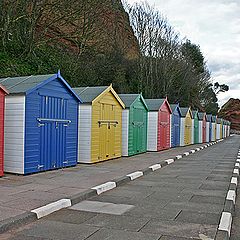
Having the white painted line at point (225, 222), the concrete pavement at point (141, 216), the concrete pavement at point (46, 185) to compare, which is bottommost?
the concrete pavement at point (141, 216)

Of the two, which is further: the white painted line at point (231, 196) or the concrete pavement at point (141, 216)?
the white painted line at point (231, 196)

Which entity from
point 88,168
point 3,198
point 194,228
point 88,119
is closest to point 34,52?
point 88,119

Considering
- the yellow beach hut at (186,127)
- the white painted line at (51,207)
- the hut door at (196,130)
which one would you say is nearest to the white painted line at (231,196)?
the white painted line at (51,207)

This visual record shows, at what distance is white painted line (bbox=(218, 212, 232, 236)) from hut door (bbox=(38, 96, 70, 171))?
649 cm

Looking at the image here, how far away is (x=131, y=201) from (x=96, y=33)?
24037 mm

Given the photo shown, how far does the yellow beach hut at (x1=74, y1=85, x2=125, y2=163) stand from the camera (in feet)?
49.6

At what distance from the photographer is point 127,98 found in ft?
65.6

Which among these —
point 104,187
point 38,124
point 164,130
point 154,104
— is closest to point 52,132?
point 38,124

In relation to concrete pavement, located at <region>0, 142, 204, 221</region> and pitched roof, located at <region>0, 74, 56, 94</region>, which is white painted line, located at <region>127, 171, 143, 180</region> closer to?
concrete pavement, located at <region>0, 142, 204, 221</region>

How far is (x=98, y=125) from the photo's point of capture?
1567 centimetres

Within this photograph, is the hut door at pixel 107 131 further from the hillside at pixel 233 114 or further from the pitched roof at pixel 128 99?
the hillside at pixel 233 114

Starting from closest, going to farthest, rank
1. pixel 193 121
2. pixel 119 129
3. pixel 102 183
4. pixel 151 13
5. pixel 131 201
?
pixel 131 201, pixel 102 183, pixel 119 129, pixel 193 121, pixel 151 13

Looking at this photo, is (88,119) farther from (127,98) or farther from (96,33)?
(96,33)

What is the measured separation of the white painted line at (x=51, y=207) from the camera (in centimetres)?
680
